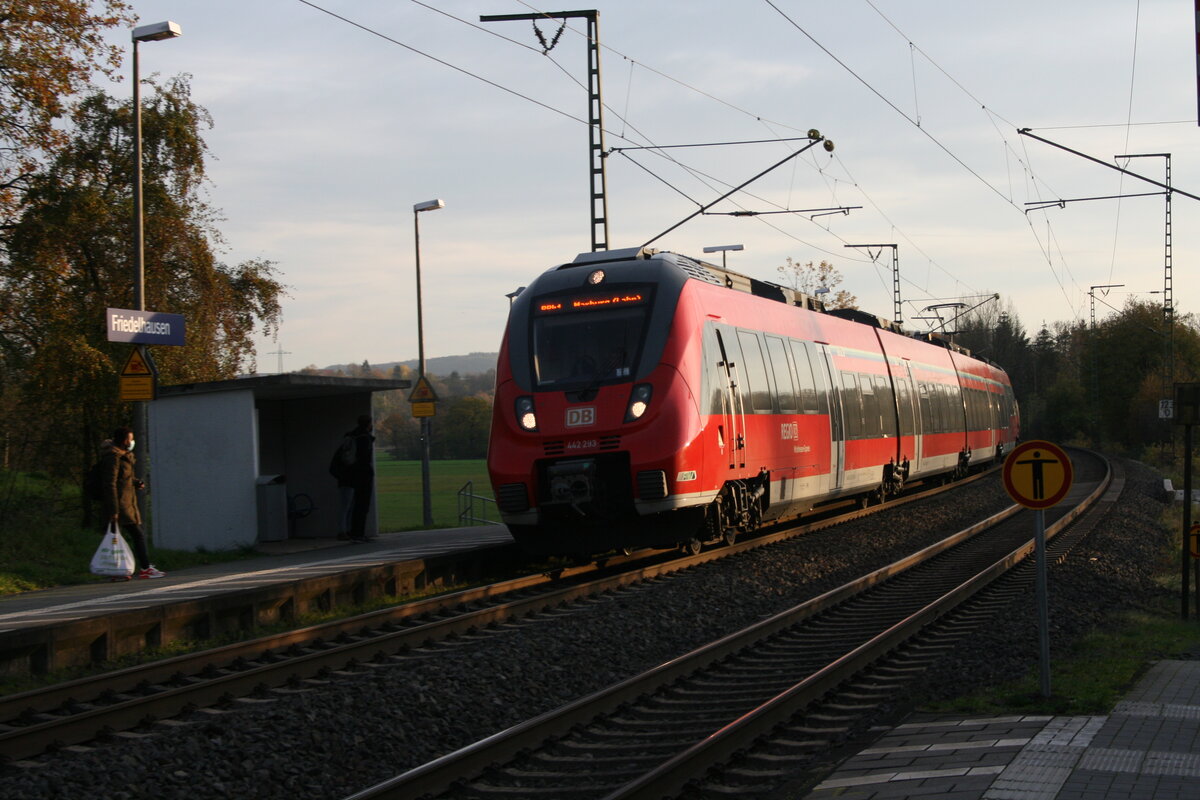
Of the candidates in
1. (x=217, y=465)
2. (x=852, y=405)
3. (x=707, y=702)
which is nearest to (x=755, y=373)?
(x=852, y=405)

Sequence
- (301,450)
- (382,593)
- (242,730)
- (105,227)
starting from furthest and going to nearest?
(105,227)
(301,450)
(382,593)
(242,730)

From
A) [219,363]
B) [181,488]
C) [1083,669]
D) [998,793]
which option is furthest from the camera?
[219,363]

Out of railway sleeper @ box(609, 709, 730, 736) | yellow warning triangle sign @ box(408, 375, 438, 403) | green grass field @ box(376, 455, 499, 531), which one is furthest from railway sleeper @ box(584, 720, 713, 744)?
green grass field @ box(376, 455, 499, 531)

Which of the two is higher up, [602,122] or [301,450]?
[602,122]

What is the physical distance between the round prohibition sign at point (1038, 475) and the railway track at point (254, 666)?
4911 mm

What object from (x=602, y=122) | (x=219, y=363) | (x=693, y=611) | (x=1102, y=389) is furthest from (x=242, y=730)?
(x=1102, y=389)

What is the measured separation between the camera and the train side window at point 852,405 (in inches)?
805

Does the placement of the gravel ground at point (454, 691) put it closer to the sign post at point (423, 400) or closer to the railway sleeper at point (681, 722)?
the railway sleeper at point (681, 722)

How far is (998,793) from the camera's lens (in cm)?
562

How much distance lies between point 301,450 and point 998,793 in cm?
1625

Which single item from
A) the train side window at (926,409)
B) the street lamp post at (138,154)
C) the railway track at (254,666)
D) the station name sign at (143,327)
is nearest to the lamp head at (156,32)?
the street lamp post at (138,154)

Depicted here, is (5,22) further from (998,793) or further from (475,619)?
(998,793)

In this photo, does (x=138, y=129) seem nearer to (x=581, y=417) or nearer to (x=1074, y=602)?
(x=581, y=417)

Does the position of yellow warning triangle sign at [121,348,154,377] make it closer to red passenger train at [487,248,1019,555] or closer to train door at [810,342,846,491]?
red passenger train at [487,248,1019,555]
